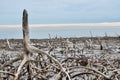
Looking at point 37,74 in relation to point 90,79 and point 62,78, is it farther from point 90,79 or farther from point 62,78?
point 90,79

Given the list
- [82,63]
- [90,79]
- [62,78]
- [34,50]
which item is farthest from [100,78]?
[82,63]

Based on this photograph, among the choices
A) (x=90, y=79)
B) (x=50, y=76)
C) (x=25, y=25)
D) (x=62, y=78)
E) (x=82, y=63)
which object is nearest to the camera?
(x=25, y=25)

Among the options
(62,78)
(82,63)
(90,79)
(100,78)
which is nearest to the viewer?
(62,78)

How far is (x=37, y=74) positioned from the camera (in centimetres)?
580

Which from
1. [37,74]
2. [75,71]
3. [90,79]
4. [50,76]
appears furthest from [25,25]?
[90,79]

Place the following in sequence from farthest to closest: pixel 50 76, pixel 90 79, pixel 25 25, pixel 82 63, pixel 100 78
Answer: pixel 82 63
pixel 90 79
pixel 50 76
pixel 100 78
pixel 25 25

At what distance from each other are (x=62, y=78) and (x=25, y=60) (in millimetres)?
608

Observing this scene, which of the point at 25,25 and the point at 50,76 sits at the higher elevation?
the point at 25,25

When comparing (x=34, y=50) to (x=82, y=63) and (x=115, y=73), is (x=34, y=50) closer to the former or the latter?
(x=115, y=73)

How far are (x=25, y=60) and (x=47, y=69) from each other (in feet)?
4.19

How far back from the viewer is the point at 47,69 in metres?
6.68

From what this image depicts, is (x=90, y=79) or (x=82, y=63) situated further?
(x=82, y=63)

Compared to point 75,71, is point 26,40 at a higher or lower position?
higher

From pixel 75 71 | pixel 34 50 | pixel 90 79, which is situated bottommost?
pixel 90 79
